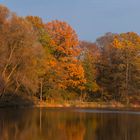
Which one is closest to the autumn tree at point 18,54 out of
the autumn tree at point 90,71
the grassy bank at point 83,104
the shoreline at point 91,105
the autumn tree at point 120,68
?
the grassy bank at point 83,104

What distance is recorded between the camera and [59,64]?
2532 inches

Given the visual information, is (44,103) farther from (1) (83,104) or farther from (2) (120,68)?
(2) (120,68)

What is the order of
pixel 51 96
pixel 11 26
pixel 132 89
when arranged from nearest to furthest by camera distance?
pixel 11 26
pixel 51 96
pixel 132 89

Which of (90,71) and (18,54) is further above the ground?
(18,54)

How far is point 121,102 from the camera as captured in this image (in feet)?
228

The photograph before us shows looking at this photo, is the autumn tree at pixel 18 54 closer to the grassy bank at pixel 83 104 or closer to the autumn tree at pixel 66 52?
the grassy bank at pixel 83 104

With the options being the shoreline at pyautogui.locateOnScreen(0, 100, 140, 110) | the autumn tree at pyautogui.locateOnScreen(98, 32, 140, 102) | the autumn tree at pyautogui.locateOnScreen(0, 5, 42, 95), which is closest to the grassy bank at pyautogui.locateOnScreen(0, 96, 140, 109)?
the shoreline at pyautogui.locateOnScreen(0, 100, 140, 110)

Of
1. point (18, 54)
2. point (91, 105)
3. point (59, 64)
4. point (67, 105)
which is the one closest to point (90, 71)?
point (91, 105)

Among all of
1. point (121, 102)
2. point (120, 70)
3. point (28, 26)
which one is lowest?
point (121, 102)

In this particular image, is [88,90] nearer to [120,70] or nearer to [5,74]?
[120,70]

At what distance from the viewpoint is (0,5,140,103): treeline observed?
4922cm

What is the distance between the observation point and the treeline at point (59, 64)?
49.2 meters

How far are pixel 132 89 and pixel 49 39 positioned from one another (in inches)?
627

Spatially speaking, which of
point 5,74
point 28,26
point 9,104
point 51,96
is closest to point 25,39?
point 28,26
